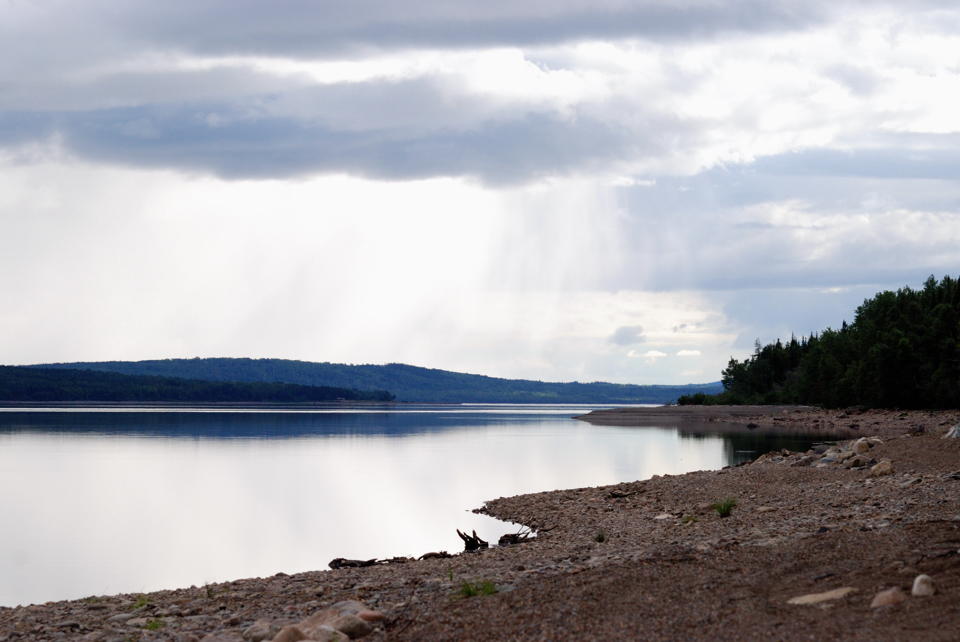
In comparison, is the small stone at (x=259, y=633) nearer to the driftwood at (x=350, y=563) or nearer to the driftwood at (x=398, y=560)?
the driftwood at (x=398, y=560)

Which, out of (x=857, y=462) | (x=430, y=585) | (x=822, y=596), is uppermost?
(x=822, y=596)

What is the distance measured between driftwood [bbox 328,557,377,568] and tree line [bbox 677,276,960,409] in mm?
66563

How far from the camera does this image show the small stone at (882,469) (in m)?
23.9

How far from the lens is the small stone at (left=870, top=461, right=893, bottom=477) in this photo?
2386 cm

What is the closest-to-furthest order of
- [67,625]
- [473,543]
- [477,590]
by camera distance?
[477,590], [67,625], [473,543]

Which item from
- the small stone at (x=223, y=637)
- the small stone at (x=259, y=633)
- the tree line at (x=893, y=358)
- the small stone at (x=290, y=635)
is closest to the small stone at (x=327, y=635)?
the small stone at (x=290, y=635)

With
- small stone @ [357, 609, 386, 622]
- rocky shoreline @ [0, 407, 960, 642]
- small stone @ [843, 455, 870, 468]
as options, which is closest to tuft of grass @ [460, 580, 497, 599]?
rocky shoreline @ [0, 407, 960, 642]

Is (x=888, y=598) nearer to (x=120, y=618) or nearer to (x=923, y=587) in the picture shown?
(x=923, y=587)

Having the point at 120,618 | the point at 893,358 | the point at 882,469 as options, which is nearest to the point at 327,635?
the point at 120,618

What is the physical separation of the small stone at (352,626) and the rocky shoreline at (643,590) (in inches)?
0.6

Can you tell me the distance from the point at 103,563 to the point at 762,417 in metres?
91.5

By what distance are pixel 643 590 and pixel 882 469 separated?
16.7 metres

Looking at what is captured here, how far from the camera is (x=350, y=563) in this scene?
19.1 meters

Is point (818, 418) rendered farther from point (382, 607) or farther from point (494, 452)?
point (382, 607)
